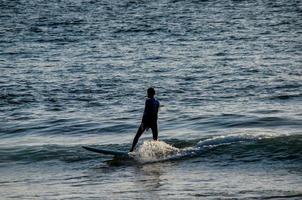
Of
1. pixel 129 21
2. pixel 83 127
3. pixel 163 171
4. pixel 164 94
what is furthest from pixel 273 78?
pixel 129 21

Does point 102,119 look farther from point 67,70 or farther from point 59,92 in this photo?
point 67,70

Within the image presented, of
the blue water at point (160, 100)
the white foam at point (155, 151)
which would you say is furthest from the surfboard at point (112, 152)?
the white foam at point (155, 151)

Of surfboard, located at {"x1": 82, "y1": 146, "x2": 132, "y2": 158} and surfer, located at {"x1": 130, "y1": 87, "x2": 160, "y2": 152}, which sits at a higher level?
surfer, located at {"x1": 130, "y1": 87, "x2": 160, "y2": 152}

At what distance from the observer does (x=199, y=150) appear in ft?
72.0

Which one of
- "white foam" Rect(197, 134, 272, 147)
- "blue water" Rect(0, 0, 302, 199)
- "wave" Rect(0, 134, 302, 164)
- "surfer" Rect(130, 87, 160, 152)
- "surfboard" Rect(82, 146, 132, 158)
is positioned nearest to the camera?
"blue water" Rect(0, 0, 302, 199)

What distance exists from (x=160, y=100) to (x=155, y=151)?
9.72 m

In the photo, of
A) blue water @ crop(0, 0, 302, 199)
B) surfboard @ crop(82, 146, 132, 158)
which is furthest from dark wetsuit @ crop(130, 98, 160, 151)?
blue water @ crop(0, 0, 302, 199)

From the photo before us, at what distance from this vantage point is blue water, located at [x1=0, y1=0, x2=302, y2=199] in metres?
18.5

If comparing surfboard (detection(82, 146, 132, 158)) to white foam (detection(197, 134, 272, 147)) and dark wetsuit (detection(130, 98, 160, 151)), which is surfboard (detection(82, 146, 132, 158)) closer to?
dark wetsuit (detection(130, 98, 160, 151))

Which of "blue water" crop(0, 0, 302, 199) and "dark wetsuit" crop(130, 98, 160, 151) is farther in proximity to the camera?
"dark wetsuit" crop(130, 98, 160, 151)

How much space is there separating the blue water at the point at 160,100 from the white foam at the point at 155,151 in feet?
0.90

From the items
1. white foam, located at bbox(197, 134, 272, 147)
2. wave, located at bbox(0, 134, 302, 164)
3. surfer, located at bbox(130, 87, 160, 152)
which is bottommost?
wave, located at bbox(0, 134, 302, 164)

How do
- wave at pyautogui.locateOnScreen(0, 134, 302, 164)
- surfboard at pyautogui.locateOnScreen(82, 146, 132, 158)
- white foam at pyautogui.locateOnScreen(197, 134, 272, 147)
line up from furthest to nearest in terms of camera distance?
white foam at pyautogui.locateOnScreen(197, 134, 272, 147) < surfboard at pyautogui.locateOnScreen(82, 146, 132, 158) < wave at pyautogui.locateOnScreen(0, 134, 302, 164)

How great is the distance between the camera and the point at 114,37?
50.8m
